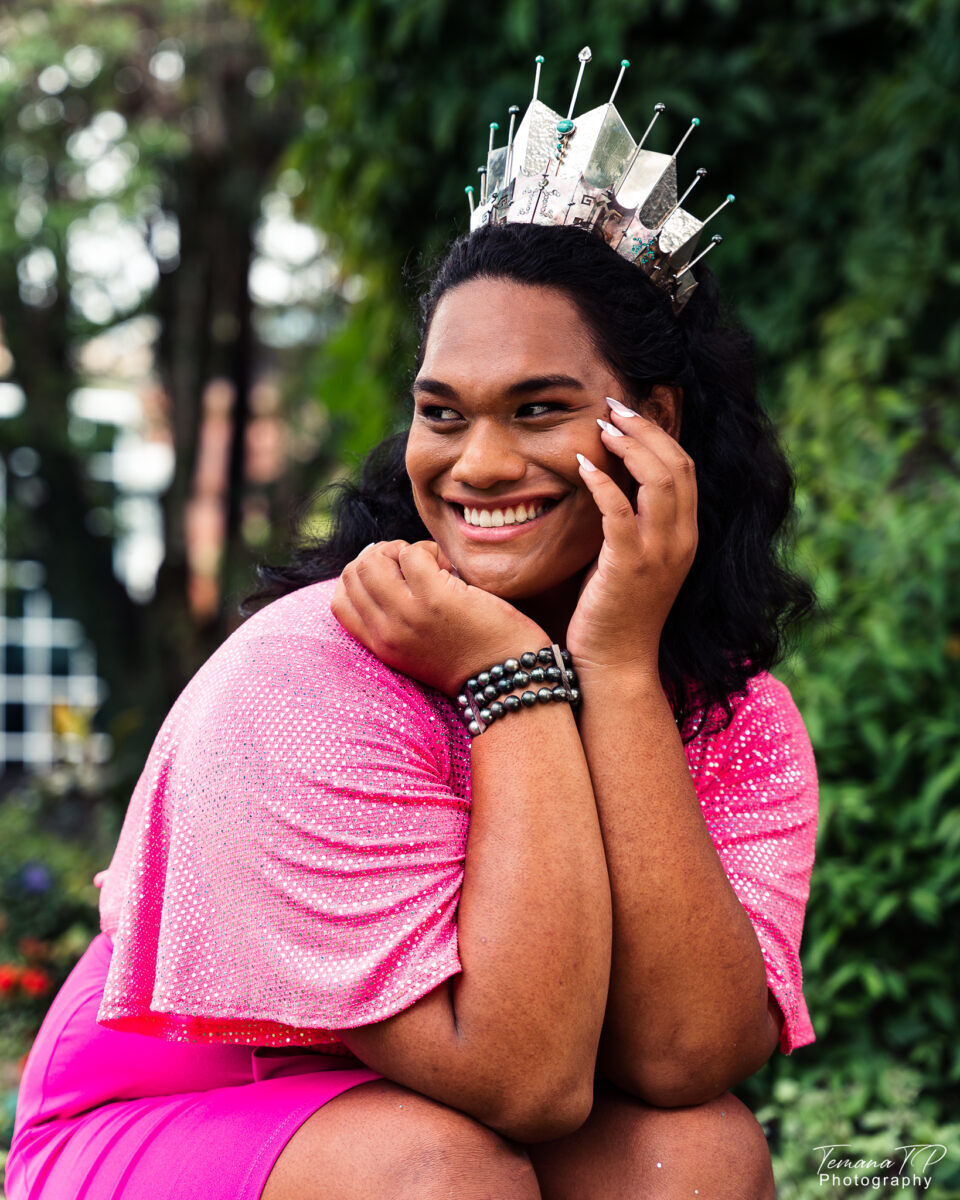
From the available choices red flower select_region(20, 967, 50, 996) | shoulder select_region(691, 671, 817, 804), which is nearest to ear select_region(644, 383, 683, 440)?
shoulder select_region(691, 671, 817, 804)

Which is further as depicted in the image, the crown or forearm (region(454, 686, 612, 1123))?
the crown

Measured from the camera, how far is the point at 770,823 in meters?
2.17

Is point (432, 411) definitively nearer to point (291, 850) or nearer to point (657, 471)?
point (657, 471)

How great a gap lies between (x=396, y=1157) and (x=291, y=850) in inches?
16.5

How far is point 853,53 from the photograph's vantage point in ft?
16.6

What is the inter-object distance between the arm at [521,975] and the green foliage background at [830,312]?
145cm

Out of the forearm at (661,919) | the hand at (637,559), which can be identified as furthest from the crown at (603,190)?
the forearm at (661,919)

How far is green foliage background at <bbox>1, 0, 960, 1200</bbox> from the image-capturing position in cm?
338

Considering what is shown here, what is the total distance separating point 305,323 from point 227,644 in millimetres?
9483

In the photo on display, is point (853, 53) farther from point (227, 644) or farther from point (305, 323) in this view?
point (305, 323)

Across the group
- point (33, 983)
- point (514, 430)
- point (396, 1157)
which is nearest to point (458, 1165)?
point (396, 1157)

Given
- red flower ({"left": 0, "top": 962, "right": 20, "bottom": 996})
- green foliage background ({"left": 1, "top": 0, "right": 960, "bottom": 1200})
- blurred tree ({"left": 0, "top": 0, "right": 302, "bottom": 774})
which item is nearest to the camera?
green foliage background ({"left": 1, "top": 0, "right": 960, "bottom": 1200})

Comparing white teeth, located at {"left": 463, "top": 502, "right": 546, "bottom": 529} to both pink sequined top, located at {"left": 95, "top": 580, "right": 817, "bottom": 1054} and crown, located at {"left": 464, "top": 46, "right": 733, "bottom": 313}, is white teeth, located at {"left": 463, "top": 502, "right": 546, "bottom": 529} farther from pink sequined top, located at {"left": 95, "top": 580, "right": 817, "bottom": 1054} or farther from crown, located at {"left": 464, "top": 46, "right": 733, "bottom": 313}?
crown, located at {"left": 464, "top": 46, "right": 733, "bottom": 313}

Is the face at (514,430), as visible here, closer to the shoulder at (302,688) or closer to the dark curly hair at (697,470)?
the dark curly hair at (697,470)
